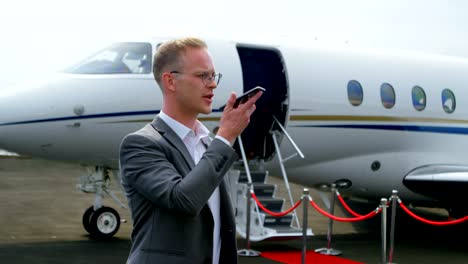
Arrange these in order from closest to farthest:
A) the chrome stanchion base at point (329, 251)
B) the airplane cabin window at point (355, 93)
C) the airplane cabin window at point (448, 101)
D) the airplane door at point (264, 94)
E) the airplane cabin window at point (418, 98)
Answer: the chrome stanchion base at point (329, 251)
the airplane door at point (264, 94)
the airplane cabin window at point (355, 93)
the airplane cabin window at point (418, 98)
the airplane cabin window at point (448, 101)

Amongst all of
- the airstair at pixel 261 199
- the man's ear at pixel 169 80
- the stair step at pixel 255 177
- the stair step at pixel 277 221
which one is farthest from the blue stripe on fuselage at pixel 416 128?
the man's ear at pixel 169 80

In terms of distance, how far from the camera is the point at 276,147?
9.80 m

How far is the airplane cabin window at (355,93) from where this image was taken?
34.5 feet

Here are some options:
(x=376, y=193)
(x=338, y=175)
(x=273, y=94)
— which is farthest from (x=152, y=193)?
(x=376, y=193)

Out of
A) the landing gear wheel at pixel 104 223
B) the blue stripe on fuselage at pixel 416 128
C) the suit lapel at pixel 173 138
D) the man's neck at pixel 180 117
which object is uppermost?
the man's neck at pixel 180 117

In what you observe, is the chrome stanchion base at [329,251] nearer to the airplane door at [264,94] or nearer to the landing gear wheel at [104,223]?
the airplane door at [264,94]

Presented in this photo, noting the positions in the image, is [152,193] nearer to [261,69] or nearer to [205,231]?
[205,231]

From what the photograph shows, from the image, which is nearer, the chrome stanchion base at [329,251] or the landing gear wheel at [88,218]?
the chrome stanchion base at [329,251]

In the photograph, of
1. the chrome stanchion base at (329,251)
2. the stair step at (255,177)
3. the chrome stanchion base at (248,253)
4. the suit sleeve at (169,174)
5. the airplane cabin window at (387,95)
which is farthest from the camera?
the airplane cabin window at (387,95)

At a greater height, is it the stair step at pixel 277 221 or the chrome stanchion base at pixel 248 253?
the stair step at pixel 277 221

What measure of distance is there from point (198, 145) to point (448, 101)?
10.2 meters

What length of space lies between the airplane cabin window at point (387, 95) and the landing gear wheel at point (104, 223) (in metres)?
4.49

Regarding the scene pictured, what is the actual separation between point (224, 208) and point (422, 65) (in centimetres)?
1002

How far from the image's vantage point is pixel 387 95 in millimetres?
10961
